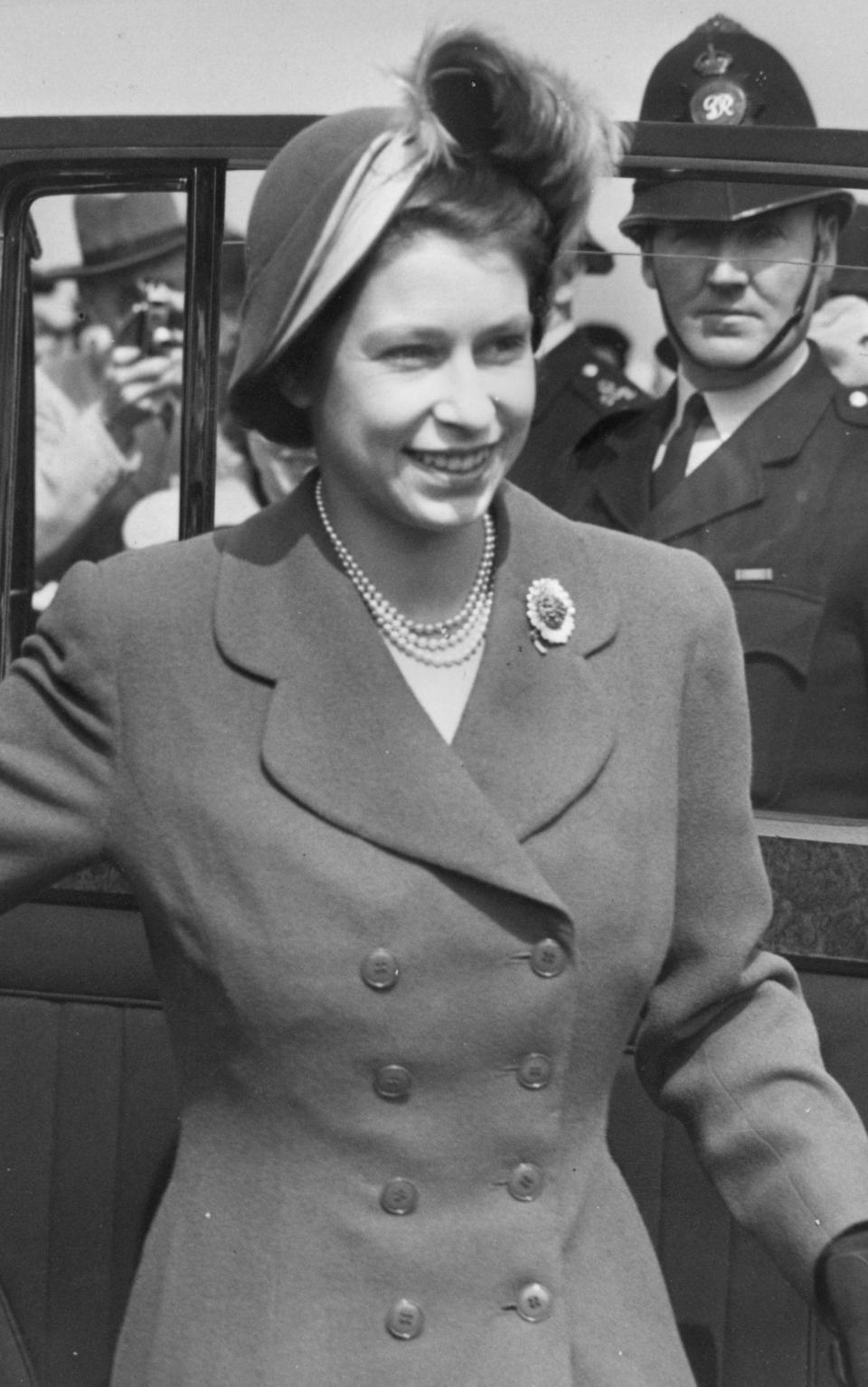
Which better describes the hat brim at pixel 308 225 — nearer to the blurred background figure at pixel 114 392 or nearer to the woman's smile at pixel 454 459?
the woman's smile at pixel 454 459

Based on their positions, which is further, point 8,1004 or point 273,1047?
point 8,1004

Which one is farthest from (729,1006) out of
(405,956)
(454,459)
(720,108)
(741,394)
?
(720,108)

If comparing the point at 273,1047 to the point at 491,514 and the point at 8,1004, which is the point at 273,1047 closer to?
the point at 491,514

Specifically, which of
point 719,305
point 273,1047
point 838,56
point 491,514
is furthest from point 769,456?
point 273,1047

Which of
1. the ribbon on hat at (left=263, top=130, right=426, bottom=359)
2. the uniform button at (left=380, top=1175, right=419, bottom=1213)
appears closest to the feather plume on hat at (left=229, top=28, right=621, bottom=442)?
the ribbon on hat at (left=263, top=130, right=426, bottom=359)

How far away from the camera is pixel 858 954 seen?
2.62 metres

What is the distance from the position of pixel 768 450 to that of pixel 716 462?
0.07 metres

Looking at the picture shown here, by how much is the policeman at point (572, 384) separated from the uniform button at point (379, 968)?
1.22 m

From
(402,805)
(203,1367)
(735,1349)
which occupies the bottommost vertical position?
(735,1349)

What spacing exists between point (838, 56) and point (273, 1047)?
1728 millimetres

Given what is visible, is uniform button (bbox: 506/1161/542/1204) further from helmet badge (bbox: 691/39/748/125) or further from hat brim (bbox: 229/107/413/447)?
helmet badge (bbox: 691/39/748/125)

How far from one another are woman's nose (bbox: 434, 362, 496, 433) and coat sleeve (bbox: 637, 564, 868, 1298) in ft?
1.08

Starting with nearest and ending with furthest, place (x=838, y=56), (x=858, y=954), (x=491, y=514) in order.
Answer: (x=491, y=514) < (x=858, y=954) < (x=838, y=56)

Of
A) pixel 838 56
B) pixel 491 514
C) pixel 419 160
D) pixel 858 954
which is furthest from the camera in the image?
pixel 838 56
